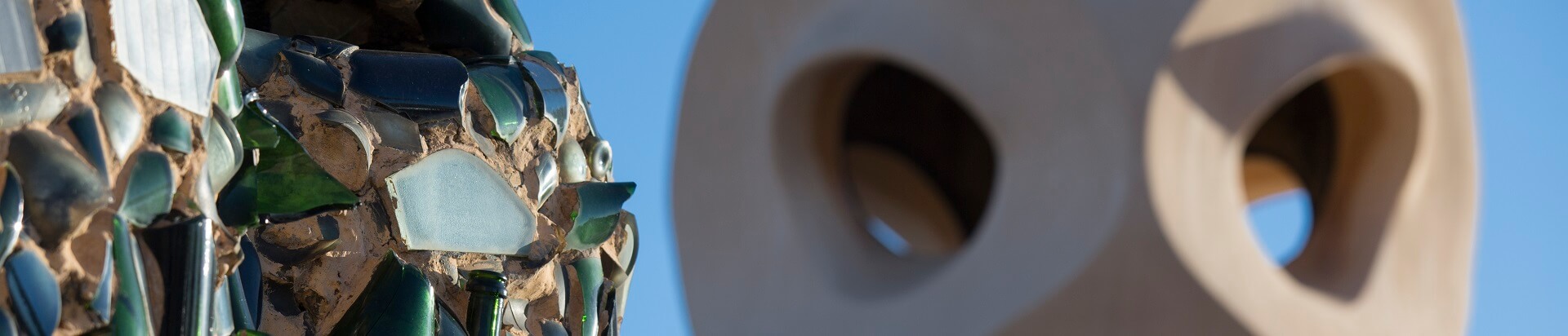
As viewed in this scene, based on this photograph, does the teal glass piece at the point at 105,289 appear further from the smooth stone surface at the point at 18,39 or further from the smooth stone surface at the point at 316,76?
the smooth stone surface at the point at 316,76

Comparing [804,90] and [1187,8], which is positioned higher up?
[1187,8]

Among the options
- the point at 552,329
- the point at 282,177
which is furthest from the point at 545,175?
the point at 282,177

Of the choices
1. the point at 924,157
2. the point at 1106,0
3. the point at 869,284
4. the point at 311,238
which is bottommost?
the point at 311,238

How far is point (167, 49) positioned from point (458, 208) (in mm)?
1004

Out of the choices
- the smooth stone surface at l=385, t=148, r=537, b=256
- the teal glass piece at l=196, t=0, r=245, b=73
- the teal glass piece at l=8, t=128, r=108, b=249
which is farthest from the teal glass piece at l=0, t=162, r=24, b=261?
the smooth stone surface at l=385, t=148, r=537, b=256

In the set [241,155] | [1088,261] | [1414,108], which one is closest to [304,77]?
[241,155]

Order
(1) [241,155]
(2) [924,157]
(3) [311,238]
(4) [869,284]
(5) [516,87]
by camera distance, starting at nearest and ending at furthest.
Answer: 1. (1) [241,155]
2. (3) [311,238]
3. (5) [516,87]
4. (4) [869,284]
5. (2) [924,157]

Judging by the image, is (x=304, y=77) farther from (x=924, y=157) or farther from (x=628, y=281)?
(x=924, y=157)

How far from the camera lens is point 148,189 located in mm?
1341

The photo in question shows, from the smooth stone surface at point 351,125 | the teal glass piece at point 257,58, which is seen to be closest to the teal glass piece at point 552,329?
the smooth stone surface at point 351,125

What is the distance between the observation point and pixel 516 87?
2559 millimetres

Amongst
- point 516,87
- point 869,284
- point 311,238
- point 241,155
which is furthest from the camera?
point 869,284

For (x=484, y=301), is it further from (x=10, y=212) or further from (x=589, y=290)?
(x=10, y=212)

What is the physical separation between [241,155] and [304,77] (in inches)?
25.9
